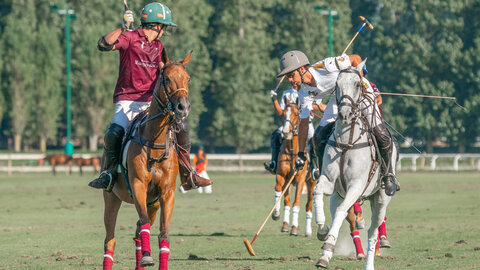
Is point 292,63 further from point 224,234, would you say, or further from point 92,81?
point 92,81

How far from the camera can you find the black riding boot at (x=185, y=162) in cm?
1120

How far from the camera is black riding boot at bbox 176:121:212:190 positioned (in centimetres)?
1120

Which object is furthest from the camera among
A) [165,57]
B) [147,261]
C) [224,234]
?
[224,234]

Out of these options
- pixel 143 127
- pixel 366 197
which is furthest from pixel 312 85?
pixel 143 127

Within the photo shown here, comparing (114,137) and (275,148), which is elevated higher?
(114,137)

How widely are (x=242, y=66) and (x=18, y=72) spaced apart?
53.2 ft

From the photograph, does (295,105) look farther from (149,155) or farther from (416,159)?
(416,159)

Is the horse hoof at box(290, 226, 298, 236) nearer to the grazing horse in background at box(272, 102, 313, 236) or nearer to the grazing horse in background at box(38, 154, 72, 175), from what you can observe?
the grazing horse in background at box(272, 102, 313, 236)

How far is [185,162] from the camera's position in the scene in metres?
11.3

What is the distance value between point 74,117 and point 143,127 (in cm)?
5509

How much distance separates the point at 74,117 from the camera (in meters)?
64.8

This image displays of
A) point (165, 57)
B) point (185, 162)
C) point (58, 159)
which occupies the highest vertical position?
point (165, 57)

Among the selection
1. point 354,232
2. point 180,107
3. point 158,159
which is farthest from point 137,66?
point 354,232

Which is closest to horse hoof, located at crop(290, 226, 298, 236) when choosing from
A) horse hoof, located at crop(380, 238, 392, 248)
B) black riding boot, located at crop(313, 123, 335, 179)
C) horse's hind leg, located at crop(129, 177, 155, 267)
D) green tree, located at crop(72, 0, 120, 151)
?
horse hoof, located at crop(380, 238, 392, 248)
